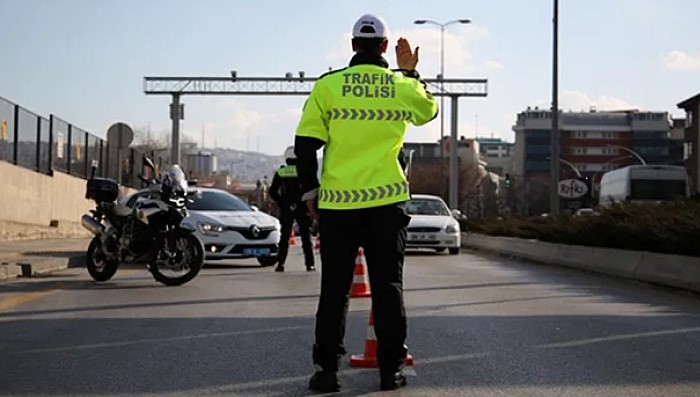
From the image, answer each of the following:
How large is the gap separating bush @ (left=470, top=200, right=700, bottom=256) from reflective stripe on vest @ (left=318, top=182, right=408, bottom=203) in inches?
365

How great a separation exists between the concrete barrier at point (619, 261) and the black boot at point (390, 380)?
8.26 meters

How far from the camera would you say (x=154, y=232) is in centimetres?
1347

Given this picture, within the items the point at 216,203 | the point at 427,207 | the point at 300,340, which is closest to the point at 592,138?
the point at 427,207

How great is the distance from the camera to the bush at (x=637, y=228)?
1513 centimetres

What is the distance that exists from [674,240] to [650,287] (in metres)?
0.82

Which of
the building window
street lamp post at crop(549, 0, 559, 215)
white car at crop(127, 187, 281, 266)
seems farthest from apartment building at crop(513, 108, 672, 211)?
white car at crop(127, 187, 281, 266)

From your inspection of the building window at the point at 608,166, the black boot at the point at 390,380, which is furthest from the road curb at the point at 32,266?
the building window at the point at 608,166

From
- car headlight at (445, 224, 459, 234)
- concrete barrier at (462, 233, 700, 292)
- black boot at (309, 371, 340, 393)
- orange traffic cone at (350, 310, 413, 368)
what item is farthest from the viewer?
car headlight at (445, 224, 459, 234)

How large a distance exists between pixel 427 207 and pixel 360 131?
837 inches

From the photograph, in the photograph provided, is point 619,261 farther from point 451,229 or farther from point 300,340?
point 300,340

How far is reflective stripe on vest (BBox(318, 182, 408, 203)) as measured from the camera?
20.6 ft

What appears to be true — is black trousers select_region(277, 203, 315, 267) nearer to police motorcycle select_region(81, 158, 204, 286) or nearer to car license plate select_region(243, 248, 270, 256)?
car license plate select_region(243, 248, 270, 256)

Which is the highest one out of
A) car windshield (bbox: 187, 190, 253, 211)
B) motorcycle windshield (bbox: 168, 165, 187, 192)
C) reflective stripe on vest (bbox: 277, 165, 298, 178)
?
reflective stripe on vest (bbox: 277, 165, 298, 178)

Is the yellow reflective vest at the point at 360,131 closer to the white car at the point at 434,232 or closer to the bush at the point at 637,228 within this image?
the bush at the point at 637,228
